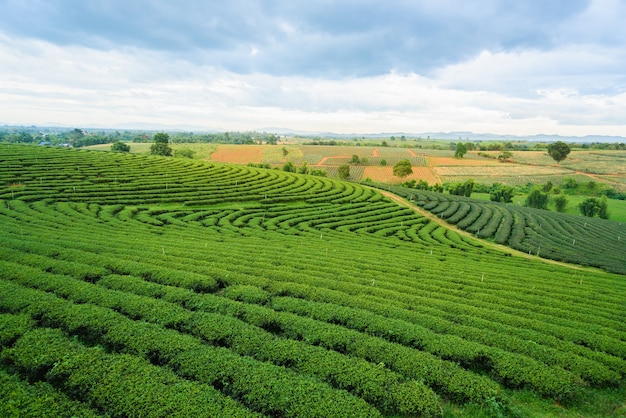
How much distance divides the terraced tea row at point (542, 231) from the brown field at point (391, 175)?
34.0m

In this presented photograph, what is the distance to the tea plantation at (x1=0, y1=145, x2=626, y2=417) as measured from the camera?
26.9 feet

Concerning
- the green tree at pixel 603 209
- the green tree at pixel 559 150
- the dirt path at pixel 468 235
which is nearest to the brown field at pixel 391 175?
the dirt path at pixel 468 235

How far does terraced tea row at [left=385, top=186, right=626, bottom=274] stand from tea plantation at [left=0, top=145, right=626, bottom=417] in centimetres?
1125

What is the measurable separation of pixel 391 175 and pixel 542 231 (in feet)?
189

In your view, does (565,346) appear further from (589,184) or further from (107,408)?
(589,184)

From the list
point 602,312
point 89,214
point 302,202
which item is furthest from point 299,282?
point 302,202

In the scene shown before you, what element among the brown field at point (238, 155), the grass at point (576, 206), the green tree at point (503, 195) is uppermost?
the brown field at point (238, 155)

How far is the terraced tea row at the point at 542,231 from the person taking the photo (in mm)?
35312

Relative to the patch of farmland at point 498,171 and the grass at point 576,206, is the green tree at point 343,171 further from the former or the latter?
the grass at point 576,206

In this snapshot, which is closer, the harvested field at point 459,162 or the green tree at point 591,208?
the green tree at point 591,208

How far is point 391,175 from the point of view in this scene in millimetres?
100438

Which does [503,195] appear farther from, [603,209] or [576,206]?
[603,209]

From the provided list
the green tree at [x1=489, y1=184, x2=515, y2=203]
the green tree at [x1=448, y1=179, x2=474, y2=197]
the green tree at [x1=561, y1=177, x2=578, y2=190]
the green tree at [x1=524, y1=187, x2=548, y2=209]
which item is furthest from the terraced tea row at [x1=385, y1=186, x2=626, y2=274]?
the green tree at [x1=561, y1=177, x2=578, y2=190]

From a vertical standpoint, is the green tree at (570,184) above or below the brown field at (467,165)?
below
